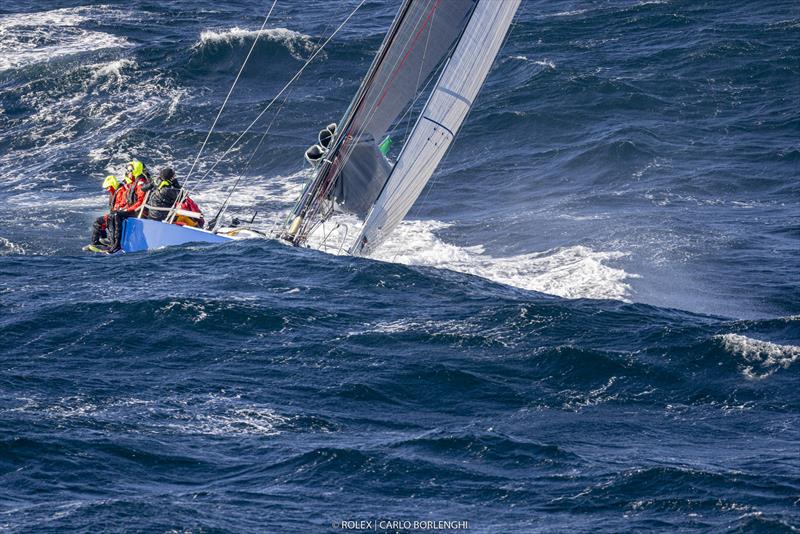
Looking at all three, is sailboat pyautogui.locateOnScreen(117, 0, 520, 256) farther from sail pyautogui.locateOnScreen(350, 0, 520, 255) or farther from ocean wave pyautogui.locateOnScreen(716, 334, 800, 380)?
ocean wave pyautogui.locateOnScreen(716, 334, 800, 380)

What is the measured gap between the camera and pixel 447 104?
2092 cm

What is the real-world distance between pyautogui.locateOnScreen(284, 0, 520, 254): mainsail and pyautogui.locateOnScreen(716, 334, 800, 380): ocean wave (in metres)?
6.10

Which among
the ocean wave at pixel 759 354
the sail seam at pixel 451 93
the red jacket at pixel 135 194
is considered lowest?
the red jacket at pixel 135 194

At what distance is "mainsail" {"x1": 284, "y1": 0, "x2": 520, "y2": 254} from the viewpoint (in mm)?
20781

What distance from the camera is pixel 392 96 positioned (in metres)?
22.6

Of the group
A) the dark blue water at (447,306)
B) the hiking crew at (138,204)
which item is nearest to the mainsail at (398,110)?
the dark blue water at (447,306)

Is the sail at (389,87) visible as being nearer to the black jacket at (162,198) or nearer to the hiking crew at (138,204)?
the hiking crew at (138,204)

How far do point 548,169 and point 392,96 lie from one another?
8401 mm

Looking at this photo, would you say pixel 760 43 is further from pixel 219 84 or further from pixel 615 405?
pixel 615 405

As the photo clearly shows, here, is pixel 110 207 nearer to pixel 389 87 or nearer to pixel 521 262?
pixel 389 87

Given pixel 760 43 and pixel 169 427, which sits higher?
pixel 760 43

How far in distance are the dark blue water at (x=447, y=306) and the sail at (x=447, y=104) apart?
127cm

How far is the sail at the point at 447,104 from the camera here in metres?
20.6

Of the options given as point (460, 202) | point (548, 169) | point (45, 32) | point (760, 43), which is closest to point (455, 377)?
point (460, 202)
